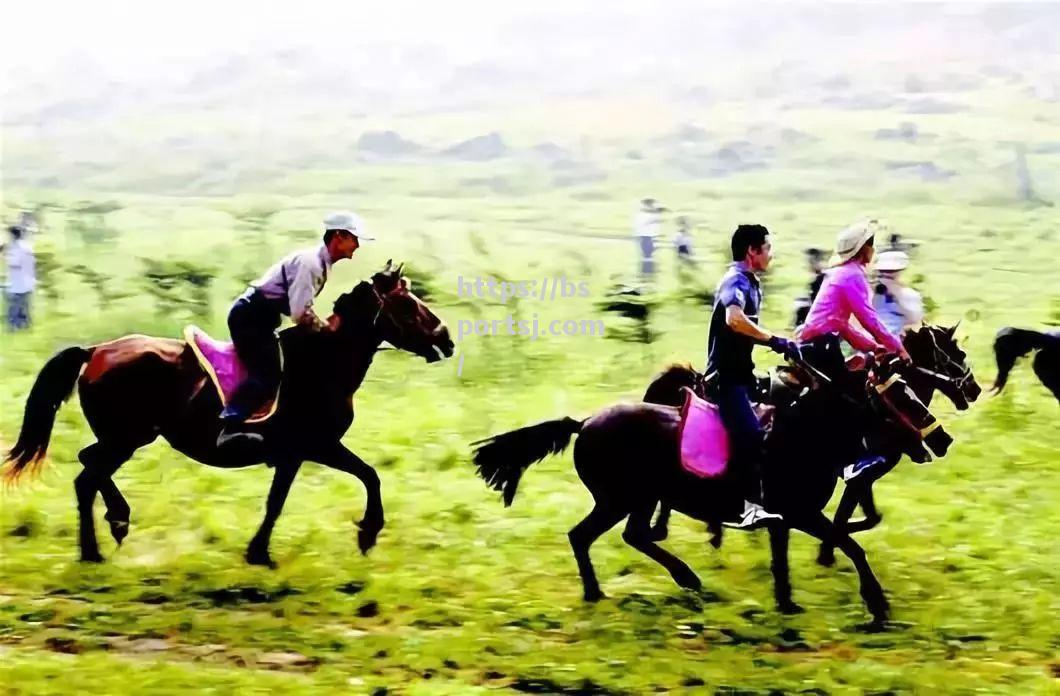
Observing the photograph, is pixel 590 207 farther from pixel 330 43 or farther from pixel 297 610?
pixel 297 610

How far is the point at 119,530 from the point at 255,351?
3.43ft

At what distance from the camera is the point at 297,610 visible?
5402mm

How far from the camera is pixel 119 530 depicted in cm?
572

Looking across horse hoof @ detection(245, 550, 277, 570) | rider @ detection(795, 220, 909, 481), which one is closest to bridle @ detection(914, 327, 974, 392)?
rider @ detection(795, 220, 909, 481)

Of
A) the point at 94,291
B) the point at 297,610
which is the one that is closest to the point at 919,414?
the point at 297,610

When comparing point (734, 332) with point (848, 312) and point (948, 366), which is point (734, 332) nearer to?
point (848, 312)

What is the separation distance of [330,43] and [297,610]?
111 inches

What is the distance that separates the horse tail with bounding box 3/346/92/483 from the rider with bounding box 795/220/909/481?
3142mm

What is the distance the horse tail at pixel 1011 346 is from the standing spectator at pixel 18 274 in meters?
4.62

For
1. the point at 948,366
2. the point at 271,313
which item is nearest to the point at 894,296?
the point at 948,366

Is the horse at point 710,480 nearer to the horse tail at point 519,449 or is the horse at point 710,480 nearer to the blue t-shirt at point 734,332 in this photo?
the horse tail at point 519,449

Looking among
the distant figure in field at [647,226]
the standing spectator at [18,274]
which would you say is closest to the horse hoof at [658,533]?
the distant figure in field at [647,226]

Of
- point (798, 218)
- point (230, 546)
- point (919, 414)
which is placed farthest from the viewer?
point (798, 218)

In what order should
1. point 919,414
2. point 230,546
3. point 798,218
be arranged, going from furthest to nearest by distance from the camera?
point 798,218
point 230,546
point 919,414
